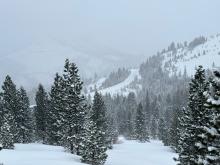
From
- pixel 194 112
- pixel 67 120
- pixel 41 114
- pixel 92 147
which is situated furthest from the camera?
pixel 41 114

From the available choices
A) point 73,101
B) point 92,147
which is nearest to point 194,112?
point 92,147

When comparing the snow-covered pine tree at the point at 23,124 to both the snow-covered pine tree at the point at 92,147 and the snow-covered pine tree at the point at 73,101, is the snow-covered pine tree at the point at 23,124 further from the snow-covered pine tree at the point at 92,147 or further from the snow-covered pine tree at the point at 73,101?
the snow-covered pine tree at the point at 92,147

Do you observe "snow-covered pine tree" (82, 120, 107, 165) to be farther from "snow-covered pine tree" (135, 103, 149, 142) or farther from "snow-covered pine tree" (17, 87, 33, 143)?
"snow-covered pine tree" (135, 103, 149, 142)

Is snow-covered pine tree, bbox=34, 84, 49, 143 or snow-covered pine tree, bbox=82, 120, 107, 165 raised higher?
snow-covered pine tree, bbox=34, 84, 49, 143

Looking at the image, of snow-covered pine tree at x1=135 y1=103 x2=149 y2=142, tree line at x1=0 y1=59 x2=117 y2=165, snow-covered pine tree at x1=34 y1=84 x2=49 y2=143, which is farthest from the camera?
snow-covered pine tree at x1=135 y1=103 x2=149 y2=142

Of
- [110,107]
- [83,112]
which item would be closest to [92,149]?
[83,112]

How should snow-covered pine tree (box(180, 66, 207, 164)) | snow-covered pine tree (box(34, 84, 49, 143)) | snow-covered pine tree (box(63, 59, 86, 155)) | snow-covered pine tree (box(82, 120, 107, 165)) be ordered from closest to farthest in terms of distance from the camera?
snow-covered pine tree (box(180, 66, 207, 164))
snow-covered pine tree (box(82, 120, 107, 165))
snow-covered pine tree (box(63, 59, 86, 155))
snow-covered pine tree (box(34, 84, 49, 143))

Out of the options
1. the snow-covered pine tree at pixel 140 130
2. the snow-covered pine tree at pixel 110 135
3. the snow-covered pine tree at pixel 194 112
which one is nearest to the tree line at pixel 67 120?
the snow-covered pine tree at pixel 110 135

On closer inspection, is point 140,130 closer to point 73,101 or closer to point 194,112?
point 73,101

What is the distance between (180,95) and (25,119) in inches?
4675

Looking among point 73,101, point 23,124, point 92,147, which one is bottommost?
point 92,147

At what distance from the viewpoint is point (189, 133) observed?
95.1 ft

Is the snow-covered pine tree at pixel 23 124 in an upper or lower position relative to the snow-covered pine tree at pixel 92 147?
upper

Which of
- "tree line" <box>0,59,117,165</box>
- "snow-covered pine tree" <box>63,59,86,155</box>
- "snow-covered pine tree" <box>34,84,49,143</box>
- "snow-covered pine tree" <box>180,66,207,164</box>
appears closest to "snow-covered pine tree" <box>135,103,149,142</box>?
"snow-covered pine tree" <box>34,84,49,143</box>
